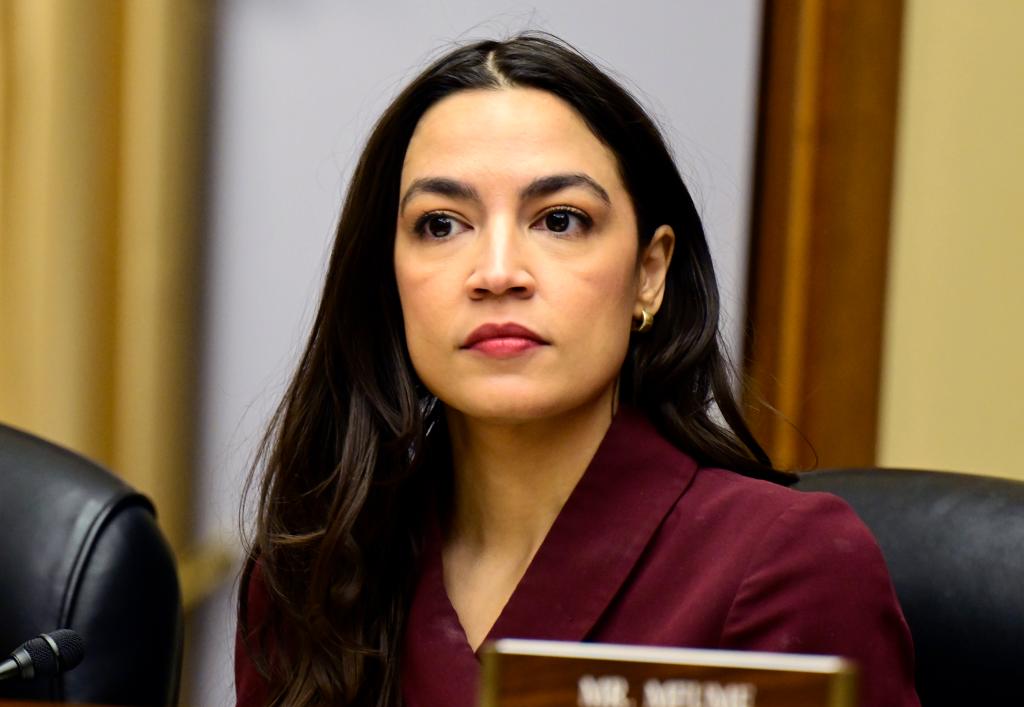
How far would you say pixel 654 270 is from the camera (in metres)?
1.44

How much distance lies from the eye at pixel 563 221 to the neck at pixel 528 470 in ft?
0.61

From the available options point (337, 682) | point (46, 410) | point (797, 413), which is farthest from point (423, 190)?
point (46, 410)

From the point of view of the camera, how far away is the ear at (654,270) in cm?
143

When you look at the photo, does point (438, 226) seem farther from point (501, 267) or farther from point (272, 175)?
point (272, 175)

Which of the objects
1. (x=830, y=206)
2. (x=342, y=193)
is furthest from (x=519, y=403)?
(x=342, y=193)

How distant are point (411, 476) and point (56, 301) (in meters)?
1.01

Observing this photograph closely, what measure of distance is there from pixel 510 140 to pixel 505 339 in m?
0.20

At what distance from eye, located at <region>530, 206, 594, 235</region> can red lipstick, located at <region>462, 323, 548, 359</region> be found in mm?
110

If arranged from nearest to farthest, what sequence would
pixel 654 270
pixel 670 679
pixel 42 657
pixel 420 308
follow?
pixel 670 679 < pixel 42 657 < pixel 420 308 < pixel 654 270

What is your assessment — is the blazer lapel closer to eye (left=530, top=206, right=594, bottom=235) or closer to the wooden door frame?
eye (left=530, top=206, right=594, bottom=235)

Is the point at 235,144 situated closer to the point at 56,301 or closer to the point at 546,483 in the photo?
the point at 56,301

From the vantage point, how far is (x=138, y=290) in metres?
2.33

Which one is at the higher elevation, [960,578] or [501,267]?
[501,267]

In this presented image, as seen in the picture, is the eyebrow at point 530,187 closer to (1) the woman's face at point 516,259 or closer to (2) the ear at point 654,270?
(1) the woman's face at point 516,259
